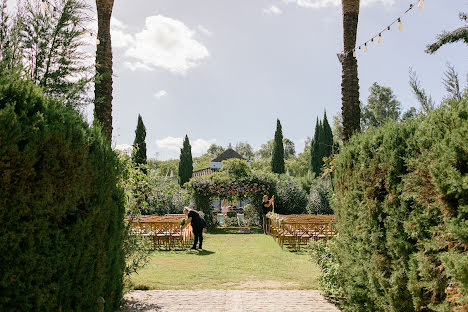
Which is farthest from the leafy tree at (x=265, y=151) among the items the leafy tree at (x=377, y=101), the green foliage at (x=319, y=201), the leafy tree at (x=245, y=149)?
the green foliage at (x=319, y=201)

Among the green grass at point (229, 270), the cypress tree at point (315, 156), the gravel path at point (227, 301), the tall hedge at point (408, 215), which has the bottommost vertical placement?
the green grass at point (229, 270)

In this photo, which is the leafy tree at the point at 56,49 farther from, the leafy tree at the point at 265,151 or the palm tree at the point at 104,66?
the leafy tree at the point at 265,151

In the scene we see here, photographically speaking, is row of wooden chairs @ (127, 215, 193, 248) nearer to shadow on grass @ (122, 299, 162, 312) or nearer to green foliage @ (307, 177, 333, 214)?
shadow on grass @ (122, 299, 162, 312)

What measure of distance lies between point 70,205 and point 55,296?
0.78m

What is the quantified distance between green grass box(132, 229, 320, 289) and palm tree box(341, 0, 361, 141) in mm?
3206

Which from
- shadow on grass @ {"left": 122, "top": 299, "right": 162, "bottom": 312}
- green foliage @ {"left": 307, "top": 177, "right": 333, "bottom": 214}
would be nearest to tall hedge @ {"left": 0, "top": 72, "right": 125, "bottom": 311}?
shadow on grass @ {"left": 122, "top": 299, "right": 162, "bottom": 312}

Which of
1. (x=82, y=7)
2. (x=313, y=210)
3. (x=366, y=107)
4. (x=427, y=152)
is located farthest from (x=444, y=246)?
(x=366, y=107)

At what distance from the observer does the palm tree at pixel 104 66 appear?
833cm

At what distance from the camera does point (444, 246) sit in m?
2.94

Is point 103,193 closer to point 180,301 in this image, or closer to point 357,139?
point 180,301

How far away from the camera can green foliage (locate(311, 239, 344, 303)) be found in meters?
6.26

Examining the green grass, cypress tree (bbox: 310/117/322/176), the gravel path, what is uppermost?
Answer: cypress tree (bbox: 310/117/322/176)

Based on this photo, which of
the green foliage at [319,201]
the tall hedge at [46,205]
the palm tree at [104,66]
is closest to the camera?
the tall hedge at [46,205]

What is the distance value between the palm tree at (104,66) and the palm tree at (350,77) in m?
5.35
